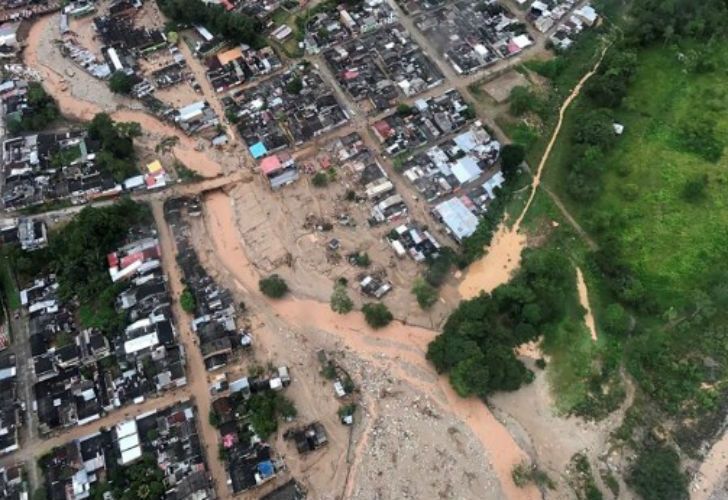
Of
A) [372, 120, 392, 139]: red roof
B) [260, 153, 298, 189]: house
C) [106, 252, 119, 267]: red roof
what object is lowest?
[106, 252, 119, 267]: red roof

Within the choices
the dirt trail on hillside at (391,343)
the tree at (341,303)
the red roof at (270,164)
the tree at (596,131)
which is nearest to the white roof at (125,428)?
the dirt trail on hillside at (391,343)

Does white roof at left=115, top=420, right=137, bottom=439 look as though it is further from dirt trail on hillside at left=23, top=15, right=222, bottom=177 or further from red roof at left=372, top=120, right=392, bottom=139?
red roof at left=372, top=120, right=392, bottom=139

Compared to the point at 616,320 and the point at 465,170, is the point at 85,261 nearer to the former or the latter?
the point at 465,170

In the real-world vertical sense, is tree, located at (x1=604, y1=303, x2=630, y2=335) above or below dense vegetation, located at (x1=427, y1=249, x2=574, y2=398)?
below

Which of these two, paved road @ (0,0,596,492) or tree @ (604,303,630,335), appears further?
tree @ (604,303,630,335)

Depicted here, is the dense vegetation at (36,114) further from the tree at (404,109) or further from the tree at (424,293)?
the tree at (424,293)

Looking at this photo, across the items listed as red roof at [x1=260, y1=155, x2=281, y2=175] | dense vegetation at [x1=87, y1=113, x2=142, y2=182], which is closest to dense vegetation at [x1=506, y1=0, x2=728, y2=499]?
red roof at [x1=260, y1=155, x2=281, y2=175]
